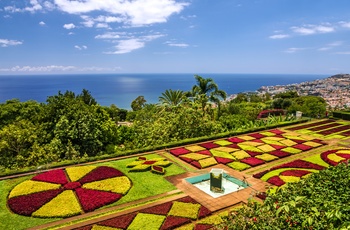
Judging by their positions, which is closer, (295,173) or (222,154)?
(295,173)

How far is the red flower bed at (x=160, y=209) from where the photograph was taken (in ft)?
45.6

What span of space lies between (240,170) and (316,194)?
12.5m

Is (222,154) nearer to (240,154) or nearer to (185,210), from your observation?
(240,154)

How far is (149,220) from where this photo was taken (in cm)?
Result: 1321

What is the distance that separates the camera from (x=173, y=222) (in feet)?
42.5

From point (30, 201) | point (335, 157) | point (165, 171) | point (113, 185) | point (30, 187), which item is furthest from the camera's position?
point (335, 157)

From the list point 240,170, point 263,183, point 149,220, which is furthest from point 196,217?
point 240,170

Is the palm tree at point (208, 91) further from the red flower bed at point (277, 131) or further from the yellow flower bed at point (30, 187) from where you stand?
the yellow flower bed at point (30, 187)

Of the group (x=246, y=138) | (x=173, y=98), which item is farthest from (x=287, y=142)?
(x=173, y=98)

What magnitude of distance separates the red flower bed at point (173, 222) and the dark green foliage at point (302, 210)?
18.7 feet

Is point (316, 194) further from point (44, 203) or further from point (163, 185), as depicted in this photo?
point (44, 203)

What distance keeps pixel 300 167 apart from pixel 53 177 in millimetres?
17856

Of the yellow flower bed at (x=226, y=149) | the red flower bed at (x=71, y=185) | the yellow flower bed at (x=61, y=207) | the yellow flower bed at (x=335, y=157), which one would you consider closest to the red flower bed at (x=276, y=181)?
the yellow flower bed at (x=226, y=149)

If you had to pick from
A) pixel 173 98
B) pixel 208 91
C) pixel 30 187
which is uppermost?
pixel 208 91
